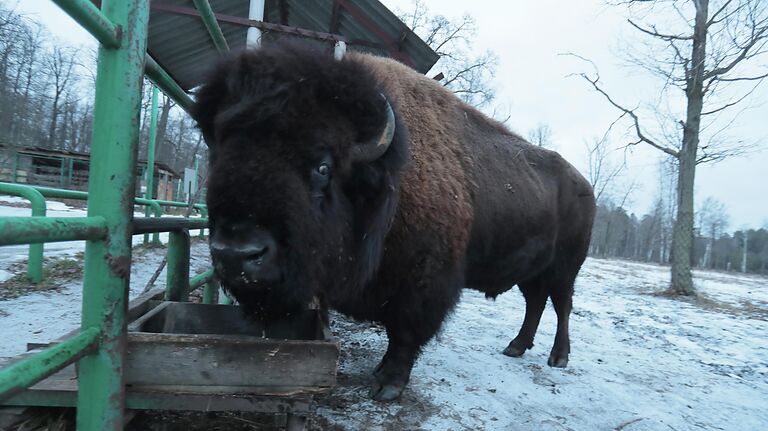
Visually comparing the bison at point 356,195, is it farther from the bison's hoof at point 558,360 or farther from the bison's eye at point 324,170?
the bison's hoof at point 558,360

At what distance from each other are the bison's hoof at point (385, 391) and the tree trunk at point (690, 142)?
11619mm

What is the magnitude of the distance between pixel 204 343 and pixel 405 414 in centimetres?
168

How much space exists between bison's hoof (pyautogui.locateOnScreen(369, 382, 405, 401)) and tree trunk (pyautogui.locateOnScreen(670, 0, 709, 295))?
38.1 feet

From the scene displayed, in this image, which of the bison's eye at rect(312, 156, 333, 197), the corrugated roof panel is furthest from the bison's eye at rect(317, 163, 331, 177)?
the corrugated roof panel

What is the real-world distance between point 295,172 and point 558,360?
3740 millimetres

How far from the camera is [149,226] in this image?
1863 millimetres

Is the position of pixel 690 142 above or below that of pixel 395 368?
above

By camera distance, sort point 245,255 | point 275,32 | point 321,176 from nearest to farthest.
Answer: point 245,255, point 321,176, point 275,32

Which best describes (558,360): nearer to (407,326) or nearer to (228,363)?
(407,326)

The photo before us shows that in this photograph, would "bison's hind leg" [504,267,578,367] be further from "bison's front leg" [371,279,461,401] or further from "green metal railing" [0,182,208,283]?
"green metal railing" [0,182,208,283]

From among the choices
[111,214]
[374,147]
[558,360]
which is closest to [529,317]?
[558,360]

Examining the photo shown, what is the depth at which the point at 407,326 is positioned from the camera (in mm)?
3020

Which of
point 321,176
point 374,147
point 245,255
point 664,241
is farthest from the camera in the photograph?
point 664,241

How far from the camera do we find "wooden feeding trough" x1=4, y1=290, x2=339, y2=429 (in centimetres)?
158
